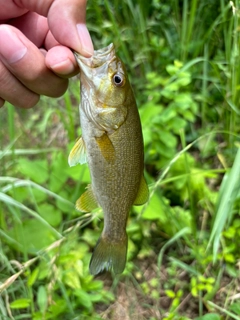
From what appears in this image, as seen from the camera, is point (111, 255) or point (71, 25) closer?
point (71, 25)

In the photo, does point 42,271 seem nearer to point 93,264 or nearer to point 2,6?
point 93,264

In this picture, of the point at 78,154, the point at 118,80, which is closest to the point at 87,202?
the point at 78,154

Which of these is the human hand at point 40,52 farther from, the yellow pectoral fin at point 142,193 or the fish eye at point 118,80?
the yellow pectoral fin at point 142,193

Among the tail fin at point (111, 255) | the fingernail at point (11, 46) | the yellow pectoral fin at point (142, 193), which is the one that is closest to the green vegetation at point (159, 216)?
the tail fin at point (111, 255)

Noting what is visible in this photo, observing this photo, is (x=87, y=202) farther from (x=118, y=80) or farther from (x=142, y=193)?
(x=118, y=80)

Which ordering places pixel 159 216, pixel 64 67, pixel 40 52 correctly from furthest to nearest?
pixel 159 216 → pixel 40 52 → pixel 64 67

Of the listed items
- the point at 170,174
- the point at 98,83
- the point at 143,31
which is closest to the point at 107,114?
the point at 98,83
